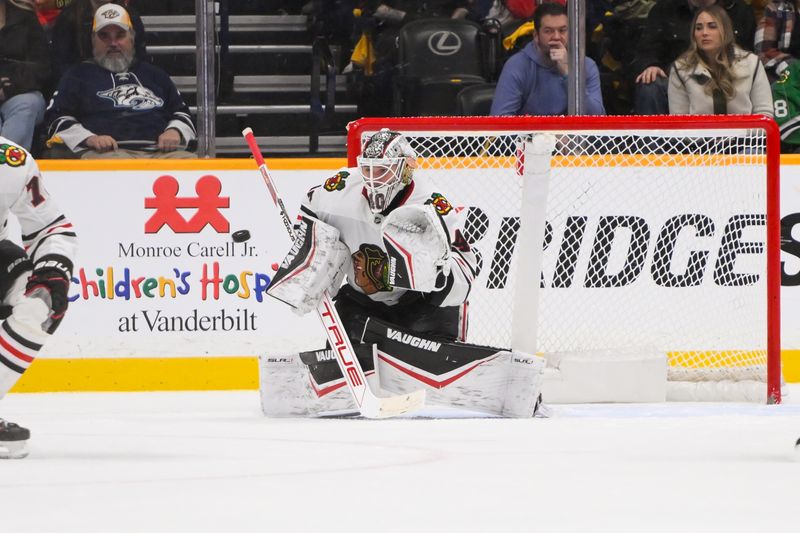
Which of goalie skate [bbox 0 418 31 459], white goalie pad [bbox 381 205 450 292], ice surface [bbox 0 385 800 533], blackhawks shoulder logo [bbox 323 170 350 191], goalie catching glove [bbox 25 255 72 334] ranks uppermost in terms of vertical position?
blackhawks shoulder logo [bbox 323 170 350 191]

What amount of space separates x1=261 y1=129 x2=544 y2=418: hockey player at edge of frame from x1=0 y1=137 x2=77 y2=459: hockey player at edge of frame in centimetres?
102

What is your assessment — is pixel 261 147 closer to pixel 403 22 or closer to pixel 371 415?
pixel 403 22

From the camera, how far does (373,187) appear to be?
4301mm

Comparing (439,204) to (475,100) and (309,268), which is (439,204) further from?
(475,100)

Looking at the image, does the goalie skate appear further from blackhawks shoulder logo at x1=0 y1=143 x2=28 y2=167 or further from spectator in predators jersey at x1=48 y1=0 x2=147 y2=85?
spectator in predators jersey at x1=48 y1=0 x2=147 y2=85

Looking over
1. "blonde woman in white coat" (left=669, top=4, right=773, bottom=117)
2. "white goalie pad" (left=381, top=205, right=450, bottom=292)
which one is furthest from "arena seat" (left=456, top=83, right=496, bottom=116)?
"white goalie pad" (left=381, top=205, right=450, bottom=292)

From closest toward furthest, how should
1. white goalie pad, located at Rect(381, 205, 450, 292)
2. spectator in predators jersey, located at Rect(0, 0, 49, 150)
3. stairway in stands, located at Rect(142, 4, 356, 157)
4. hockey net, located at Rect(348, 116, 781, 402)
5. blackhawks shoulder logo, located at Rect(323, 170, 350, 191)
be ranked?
1. white goalie pad, located at Rect(381, 205, 450, 292)
2. blackhawks shoulder logo, located at Rect(323, 170, 350, 191)
3. hockey net, located at Rect(348, 116, 781, 402)
4. spectator in predators jersey, located at Rect(0, 0, 49, 150)
5. stairway in stands, located at Rect(142, 4, 356, 157)

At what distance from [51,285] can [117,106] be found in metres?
2.21

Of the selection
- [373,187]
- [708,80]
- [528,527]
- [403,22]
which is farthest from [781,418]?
[403,22]

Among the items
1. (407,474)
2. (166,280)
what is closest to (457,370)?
(407,474)

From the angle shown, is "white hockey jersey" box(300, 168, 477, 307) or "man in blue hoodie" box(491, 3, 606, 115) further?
"man in blue hoodie" box(491, 3, 606, 115)

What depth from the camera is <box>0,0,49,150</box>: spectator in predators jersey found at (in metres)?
5.45

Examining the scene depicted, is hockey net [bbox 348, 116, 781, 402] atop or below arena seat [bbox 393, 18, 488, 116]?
below

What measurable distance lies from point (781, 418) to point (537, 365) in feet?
2.53
